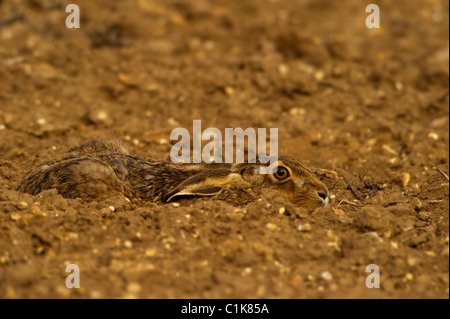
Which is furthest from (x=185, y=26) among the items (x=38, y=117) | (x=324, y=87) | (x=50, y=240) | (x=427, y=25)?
(x=50, y=240)

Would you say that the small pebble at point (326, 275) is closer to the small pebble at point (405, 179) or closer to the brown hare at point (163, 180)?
the brown hare at point (163, 180)

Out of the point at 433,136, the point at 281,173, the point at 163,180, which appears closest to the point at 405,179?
the point at 433,136

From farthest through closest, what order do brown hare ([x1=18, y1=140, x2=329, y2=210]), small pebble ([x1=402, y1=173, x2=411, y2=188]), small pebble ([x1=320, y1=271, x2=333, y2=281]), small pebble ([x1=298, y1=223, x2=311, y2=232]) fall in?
small pebble ([x1=402, y1=173, x2=411, y2=188])
brown hare ([x1=18, y1=140, x2=329, y2=210])
small pebble ([x1=298, y1=223, x2=311, y2=232])
small pebble ([x1=320, y1=271, x2=333, y2=281])

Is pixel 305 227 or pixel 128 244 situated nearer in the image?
pixel 128 244

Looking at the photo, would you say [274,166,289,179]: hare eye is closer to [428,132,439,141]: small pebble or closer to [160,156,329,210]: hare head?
[160,156,329,210]: hare head

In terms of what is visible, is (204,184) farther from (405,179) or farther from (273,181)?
(405,179)

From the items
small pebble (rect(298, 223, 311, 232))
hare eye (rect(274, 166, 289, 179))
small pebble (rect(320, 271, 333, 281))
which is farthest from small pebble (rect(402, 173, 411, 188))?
small pebble (rect(320, 271, 333, 281))

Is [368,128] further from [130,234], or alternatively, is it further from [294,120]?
[130,234]
